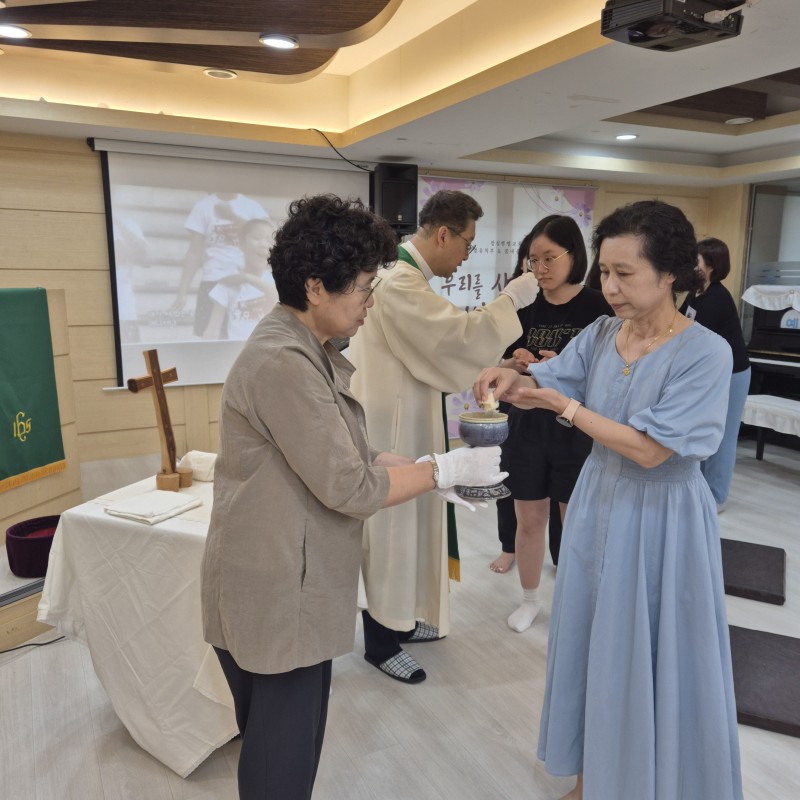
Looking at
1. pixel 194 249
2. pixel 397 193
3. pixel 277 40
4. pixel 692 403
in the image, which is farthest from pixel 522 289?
pixel 194 249

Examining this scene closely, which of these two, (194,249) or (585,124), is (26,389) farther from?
(585,124)

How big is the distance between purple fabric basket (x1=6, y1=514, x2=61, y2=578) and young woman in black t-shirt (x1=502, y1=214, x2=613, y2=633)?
188cm

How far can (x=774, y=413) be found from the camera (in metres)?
4.82

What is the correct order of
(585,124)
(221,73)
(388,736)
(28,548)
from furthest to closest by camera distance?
(585,124)
(221,73)
(28,548)
(388,736)

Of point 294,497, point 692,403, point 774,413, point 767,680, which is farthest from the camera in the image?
point 774,413

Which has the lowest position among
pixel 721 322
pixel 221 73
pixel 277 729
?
pixel 277 729

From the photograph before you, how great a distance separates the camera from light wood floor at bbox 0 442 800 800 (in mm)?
1840

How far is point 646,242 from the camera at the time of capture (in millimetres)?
1413

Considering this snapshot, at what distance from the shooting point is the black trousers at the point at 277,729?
123cm

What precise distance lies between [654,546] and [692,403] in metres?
0.33

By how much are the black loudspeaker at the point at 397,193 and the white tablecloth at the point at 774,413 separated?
113 inches

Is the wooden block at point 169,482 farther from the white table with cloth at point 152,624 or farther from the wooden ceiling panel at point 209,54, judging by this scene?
the wooden ceiling panel at point 209,54

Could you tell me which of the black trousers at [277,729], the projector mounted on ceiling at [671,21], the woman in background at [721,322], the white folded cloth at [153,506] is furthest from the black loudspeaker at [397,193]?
the black trousers at [277,729]

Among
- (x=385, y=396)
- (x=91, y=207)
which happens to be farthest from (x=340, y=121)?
(x=385, y=396)
